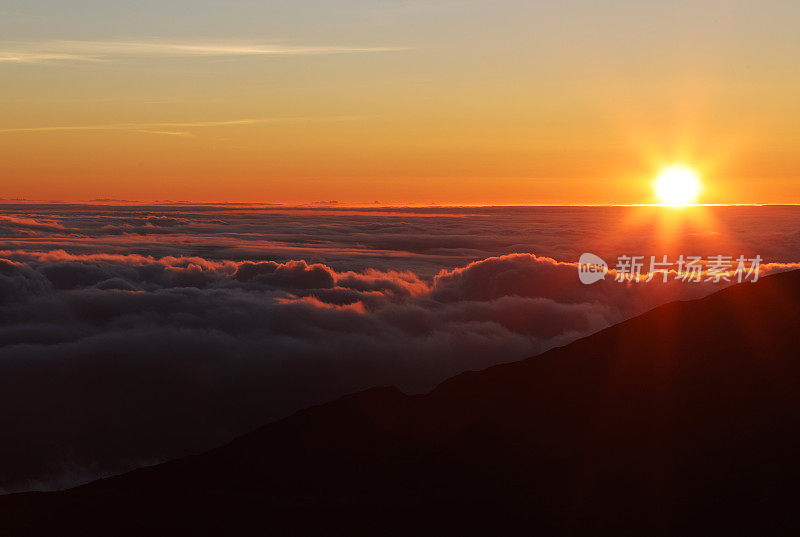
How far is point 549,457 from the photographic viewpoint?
34.5 meters

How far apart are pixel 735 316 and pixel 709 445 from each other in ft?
34.6

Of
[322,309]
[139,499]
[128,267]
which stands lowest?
[139,499]

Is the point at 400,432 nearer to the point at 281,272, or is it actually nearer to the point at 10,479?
the point at 10,479

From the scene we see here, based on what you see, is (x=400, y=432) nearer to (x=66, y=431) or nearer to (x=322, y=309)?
(x=66, y=431)

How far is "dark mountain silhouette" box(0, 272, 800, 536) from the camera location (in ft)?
97.4

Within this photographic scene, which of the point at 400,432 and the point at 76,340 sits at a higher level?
the point at 76,340

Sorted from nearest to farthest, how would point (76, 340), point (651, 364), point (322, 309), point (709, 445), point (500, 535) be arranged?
point (500, 535), point (709, 445), point (651, 364), point (76, 340), point (322, 309)

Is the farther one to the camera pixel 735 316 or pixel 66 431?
pixel 66 431

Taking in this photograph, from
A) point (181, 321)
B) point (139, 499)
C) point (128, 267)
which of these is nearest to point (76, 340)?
point (181, 321)

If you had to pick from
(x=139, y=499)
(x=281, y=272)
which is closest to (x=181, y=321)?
(x=281, y=272)

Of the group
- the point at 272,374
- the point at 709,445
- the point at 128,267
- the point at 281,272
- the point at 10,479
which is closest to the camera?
the point at 709,445

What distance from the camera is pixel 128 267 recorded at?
198 metres

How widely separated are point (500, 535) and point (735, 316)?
61.7ft

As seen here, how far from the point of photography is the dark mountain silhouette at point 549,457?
29688 mm
